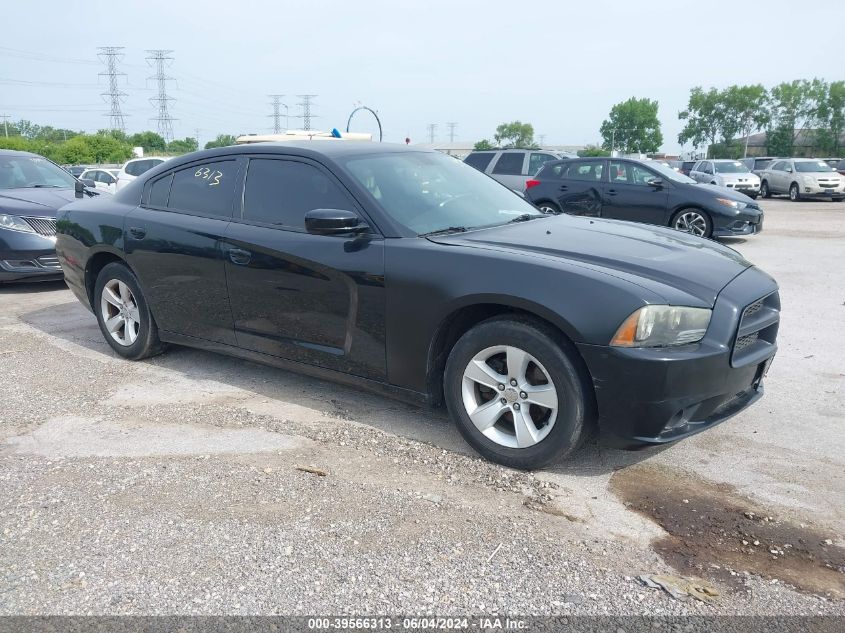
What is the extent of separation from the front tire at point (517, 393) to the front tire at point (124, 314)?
2723mm

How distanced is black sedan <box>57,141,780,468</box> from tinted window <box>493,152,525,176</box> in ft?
34.5

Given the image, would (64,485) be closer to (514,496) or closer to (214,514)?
(214,514)

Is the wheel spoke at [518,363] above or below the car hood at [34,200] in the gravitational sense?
below

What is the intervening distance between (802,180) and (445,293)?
26655 mm

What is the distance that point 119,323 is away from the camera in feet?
18.7

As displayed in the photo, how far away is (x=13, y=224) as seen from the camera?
8398 millimetres

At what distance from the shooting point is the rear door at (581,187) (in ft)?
42.4

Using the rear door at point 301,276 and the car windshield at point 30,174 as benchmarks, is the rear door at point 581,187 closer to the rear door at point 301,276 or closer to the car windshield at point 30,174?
the car windshield at point 30,174

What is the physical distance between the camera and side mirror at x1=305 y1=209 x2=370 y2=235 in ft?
13.1

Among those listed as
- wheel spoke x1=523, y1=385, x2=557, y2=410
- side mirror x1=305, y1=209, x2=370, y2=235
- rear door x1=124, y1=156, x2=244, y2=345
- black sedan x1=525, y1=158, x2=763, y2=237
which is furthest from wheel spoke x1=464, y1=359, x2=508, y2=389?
black sedan x1=525, y1=158, x2=763, y2=237

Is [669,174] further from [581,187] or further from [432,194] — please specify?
[432,194]

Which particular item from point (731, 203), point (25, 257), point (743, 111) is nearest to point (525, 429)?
point (25, 257)

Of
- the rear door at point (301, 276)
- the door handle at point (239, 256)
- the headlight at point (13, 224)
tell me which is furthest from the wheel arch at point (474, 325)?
the headlight at point (13, 224)

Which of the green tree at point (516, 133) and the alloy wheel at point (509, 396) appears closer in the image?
the alloy wheel at point (509, 396)
